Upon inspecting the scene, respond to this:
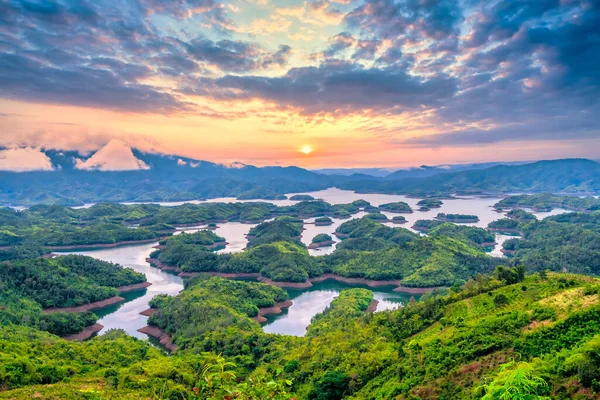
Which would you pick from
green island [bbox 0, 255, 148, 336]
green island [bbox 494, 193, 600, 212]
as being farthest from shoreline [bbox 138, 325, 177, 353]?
green island [bbox 494, 193, 600, 212]

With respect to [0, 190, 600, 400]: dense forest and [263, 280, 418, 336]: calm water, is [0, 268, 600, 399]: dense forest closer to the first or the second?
[0, 190, 600, 400]: dense forest

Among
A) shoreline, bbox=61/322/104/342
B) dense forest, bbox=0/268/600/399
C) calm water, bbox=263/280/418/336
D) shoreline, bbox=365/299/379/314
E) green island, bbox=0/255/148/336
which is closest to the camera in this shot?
dense forest, bbox=0/268/600/399

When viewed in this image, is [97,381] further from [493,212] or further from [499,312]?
[493,212]

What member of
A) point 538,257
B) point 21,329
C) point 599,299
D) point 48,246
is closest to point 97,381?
point 21,329

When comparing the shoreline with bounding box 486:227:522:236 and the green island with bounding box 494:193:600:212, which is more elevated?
the green island with bounding box 494:193:600:212

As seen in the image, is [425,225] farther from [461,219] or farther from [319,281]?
[319,281]

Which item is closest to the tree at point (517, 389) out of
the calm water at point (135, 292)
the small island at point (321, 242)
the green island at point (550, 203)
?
the calm water at point (135, 292)

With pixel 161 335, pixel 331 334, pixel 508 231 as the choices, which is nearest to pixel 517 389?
pixel 331 334
